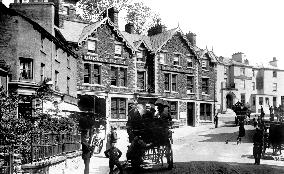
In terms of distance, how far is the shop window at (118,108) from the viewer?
36344 millimetres

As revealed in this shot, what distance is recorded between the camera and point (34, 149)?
12273 millimetres

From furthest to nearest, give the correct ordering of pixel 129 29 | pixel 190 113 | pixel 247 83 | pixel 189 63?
1. pixel 247 83
2. pixel 189 63
3. pixel 129 29
4. pixel 190 113

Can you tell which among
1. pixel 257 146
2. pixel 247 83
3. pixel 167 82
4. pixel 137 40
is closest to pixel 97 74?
pixel 137 40

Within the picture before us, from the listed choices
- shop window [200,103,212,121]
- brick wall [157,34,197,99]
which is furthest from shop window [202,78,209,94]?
brick wall [157,34,197,99]

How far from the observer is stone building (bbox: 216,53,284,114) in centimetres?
6266

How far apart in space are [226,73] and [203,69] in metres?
20.5

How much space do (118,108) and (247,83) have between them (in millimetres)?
36305

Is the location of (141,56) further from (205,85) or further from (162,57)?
(205,85)

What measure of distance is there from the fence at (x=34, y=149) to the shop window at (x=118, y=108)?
20332mm

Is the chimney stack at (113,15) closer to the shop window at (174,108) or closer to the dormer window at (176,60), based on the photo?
the dormer window at (176,60)

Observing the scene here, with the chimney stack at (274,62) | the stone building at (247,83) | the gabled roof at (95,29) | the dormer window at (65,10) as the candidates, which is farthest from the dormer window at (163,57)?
the chimney stack at (274,62)

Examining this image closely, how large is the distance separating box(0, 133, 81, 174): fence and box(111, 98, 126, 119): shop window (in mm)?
20332

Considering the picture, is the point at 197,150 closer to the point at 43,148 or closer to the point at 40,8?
the point at 43,148

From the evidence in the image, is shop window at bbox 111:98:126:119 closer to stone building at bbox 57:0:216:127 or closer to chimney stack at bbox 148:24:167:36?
stone building at bbox 57:0:216:127
